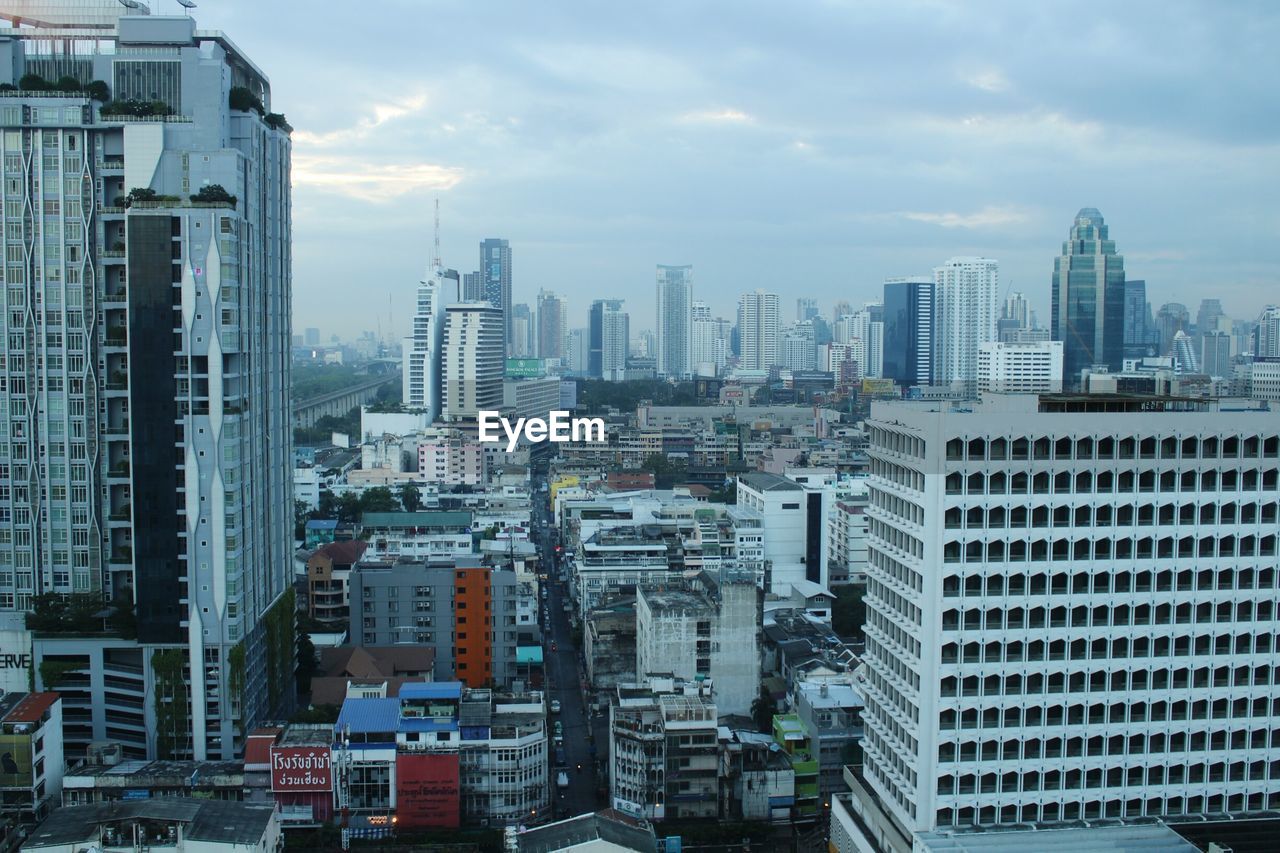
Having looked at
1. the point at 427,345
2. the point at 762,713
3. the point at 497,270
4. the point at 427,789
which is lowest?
the point at 762,713

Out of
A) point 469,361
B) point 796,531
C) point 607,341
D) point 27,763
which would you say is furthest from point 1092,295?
point 27,763

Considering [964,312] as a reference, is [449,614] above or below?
below

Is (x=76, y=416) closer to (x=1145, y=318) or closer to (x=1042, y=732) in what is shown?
(x=1042, y=732)

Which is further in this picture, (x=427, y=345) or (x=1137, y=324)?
(x=1137, y=324)

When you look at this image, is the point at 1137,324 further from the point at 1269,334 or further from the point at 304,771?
the point at 304,771

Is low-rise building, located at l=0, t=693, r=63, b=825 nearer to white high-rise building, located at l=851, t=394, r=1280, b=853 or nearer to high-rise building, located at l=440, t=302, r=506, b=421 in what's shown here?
white high-rise building, located at l=851, t=394, r=1280, b=853

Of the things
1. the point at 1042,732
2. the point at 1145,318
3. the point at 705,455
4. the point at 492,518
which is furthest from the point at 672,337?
the point at 1042,732

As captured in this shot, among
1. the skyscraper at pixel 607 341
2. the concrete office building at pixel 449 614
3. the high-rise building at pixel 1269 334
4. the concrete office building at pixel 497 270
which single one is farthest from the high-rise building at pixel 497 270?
the concrete office building at pixel 449 614

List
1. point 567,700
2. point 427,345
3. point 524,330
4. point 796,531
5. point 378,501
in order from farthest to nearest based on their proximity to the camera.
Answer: point 524,330
point 427,345
point 378,501
point 796,531
point 567,700
